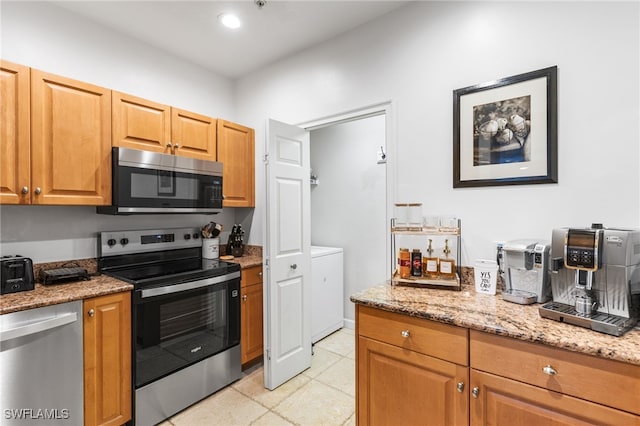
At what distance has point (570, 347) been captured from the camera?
0.99 metres

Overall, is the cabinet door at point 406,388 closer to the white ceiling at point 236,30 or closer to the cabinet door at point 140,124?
the cabinet door at point 140,124

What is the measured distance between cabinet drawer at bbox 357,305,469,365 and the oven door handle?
46.2 inches

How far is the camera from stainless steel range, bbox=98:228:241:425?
1.85 meters

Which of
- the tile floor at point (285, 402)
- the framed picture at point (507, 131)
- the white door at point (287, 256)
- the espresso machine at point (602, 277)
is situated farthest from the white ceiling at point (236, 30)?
the tile floor at point (285, 402)

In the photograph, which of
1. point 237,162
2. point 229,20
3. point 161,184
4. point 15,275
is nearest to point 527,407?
point 161,184

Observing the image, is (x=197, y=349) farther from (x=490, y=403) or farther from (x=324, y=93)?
(x=324, y=93)

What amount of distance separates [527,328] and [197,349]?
78.1 inches

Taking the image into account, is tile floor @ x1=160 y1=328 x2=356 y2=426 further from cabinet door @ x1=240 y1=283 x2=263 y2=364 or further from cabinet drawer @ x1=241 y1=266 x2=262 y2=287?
cabinet drawer @ x1=241 y1=266 x2=262 y2=287

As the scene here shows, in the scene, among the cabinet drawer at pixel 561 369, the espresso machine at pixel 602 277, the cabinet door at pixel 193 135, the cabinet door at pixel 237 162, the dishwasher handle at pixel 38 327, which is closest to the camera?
the cabinet drawer at pixel 561 369

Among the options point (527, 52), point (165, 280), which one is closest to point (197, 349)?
point (165, 280)

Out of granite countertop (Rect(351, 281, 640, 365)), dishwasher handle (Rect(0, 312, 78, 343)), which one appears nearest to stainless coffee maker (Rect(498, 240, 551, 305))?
granite countertop (Rect(351, 281, 640, 365))

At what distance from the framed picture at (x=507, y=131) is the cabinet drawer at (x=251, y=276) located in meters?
1.68

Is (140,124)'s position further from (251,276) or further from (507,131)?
(507,131)

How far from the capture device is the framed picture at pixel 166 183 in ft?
7.24
